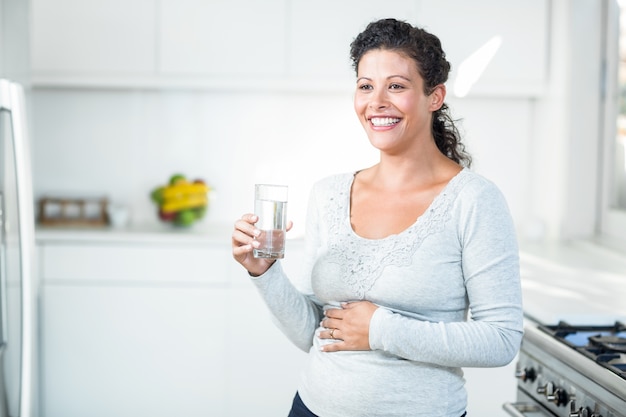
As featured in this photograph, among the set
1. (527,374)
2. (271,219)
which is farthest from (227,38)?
(271,219)

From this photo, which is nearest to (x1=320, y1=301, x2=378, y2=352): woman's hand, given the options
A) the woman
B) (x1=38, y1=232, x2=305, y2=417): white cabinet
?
the woman

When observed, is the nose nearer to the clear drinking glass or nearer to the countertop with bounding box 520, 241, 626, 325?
the clear drinking glass

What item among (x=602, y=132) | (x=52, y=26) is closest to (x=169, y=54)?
(x=52, y=26)

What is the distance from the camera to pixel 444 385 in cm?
155

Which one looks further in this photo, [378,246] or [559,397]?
[559,397]

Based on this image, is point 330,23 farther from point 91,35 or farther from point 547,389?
point 547,389

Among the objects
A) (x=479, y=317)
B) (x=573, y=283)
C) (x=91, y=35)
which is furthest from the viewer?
(x=91, y=35)

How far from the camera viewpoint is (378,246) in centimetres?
159

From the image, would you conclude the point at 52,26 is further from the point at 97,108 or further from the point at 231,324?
the point at 231,324

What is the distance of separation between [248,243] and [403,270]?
11.4 inches

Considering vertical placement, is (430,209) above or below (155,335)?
above

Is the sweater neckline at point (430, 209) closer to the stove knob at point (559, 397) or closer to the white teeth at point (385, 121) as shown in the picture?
the white teeth at point (385, 121)

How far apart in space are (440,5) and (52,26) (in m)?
1.69

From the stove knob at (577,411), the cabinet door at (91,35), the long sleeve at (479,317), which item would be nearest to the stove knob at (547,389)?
the stove knob at (577,411)
